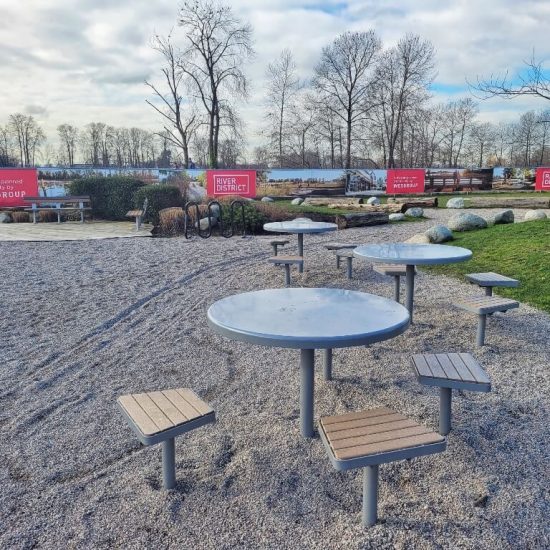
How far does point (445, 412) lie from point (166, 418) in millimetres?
1566

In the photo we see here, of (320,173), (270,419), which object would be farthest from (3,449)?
(320,173)

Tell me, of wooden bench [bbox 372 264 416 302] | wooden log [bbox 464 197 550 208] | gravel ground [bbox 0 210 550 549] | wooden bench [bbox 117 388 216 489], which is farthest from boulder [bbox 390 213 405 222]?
wooden bench [bbox 117 388 216 489]

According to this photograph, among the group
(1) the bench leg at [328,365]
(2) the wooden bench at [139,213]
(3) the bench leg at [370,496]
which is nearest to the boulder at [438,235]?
(1) the bench leg at [328,365]

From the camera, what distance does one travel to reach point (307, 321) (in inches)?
104

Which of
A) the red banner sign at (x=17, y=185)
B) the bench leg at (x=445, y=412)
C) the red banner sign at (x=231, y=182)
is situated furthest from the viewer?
the red banner sign at (x=231, y=182)

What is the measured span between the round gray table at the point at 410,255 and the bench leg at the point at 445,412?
5.41ft

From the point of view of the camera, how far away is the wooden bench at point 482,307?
4.25m

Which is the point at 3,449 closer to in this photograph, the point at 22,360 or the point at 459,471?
the point at 22,360

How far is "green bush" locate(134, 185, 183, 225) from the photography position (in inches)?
555

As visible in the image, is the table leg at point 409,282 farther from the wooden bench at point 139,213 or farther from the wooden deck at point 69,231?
the wooden bench at point 139,213

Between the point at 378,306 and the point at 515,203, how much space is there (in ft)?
53.6

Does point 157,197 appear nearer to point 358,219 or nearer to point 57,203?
point 57,203

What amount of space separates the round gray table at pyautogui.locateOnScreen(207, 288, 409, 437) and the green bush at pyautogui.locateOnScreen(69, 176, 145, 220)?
12939mm

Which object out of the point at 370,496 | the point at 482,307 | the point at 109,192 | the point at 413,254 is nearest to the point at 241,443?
the point at 370,496
